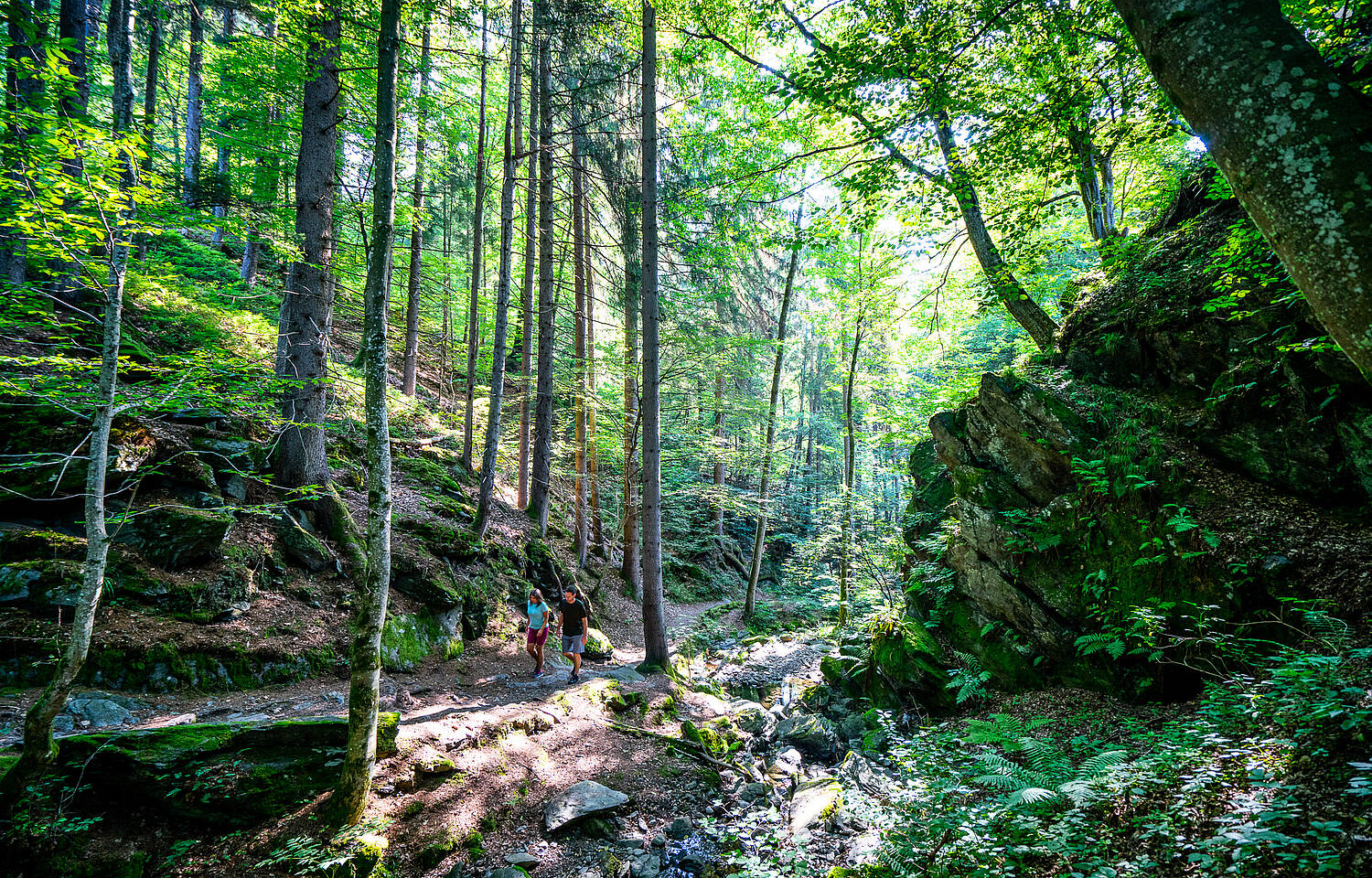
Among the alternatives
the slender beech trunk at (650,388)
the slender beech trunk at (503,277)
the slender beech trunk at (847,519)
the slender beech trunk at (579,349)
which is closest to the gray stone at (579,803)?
the slender beech trunk at (650,388)

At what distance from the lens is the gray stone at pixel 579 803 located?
4.85 meters

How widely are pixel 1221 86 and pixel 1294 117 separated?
0.33 metres

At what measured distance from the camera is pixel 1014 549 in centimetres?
689

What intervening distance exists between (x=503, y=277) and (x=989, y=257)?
967 centimetres

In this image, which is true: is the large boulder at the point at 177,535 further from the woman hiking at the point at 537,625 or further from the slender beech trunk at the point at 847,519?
the slender beech trunk at the point at 847,519

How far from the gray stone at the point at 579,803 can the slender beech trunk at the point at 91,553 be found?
150 inches

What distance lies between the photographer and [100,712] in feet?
15.6

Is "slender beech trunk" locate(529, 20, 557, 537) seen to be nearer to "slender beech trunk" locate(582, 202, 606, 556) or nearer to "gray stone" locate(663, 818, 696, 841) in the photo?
"slender beech trunk" locate(582, 202, 606, 556)

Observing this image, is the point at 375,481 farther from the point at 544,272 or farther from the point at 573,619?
the point at 544,272

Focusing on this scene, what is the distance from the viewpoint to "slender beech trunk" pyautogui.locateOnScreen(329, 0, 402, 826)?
4.17 m

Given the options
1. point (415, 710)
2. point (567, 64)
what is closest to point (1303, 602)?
point (415, 710)

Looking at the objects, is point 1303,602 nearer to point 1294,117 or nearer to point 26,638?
point 1294,117

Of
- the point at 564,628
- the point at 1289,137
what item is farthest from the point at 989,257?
the point at 564,628

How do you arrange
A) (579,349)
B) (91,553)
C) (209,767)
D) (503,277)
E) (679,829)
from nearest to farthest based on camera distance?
(91,553), (209,767), (679,829), (503,277), (579,349)
